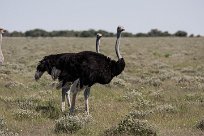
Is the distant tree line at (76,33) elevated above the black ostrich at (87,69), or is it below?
below

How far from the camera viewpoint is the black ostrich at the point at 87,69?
31.7 feet

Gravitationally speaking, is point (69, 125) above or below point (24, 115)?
above

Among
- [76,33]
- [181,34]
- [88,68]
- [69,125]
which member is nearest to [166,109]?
[88,68]

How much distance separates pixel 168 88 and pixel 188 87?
619 mm

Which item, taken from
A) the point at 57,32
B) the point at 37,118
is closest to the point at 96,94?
the point at 37,118

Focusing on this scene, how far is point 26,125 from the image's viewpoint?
8.76m

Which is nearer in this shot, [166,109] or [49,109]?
[49,109]

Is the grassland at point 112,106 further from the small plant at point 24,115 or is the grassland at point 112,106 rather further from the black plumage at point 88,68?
the black plumage at point 88,68

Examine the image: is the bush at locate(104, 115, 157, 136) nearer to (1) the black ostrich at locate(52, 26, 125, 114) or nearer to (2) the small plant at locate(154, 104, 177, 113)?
(1) the black ostrich at locate(52, 26, 125, 114)

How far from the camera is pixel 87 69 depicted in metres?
9.66

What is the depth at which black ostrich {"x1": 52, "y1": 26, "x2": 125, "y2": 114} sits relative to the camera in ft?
31.7

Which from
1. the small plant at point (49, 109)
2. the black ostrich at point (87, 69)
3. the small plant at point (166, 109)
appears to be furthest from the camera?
the small plant at point (166, 109)

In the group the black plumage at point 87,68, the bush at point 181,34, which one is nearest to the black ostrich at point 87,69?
the black plumage at point 87,68

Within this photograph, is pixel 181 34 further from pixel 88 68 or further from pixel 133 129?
pixel 133 129
